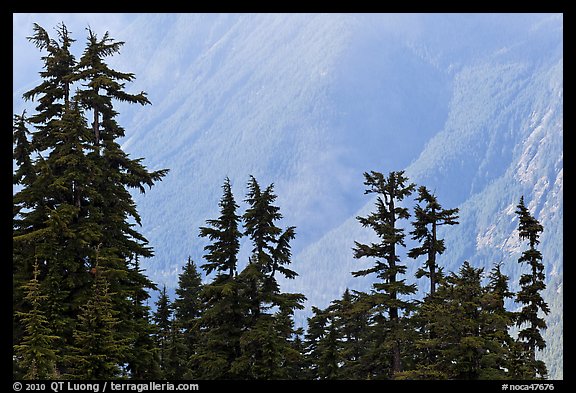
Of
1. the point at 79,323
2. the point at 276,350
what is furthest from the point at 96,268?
the point at 276,350

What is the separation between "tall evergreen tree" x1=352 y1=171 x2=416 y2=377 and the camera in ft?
93.5

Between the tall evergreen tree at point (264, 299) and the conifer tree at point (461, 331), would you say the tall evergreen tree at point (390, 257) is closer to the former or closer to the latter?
the tall evergreen tree at point (264, 299)

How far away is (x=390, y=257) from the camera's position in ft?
96.7

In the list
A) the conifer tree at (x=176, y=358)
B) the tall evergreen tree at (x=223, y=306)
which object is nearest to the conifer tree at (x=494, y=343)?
the tall evergreen tree at (x=223, y=306)

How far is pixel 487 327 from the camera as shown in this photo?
23625 millimetres

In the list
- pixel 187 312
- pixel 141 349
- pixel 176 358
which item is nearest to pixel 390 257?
pixel 141 349

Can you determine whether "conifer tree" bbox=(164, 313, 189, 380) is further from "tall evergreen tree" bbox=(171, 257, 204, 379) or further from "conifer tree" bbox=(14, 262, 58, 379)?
"conifer tree" bbox=(14, 262, 58, 379)

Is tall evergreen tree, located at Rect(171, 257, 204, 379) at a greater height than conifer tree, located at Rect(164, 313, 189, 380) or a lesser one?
greater

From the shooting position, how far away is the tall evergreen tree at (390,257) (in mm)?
28500

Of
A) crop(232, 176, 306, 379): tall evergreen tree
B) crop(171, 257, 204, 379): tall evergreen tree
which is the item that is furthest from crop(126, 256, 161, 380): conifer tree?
crop(171, 257, 204, 379): tall evergreen tree

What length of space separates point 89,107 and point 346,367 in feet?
54.5

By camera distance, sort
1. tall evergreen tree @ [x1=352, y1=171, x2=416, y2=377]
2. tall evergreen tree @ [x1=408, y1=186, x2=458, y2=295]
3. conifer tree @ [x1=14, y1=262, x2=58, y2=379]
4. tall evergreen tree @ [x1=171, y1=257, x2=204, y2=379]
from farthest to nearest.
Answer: tall evergreen tree @ [x1=171, y1=257, x2=204, y2=379], tall evergreen tree @ [x1=408, y1=186, x2=458, y2=295], tall evergreen tree @ [x1=352, y1=171, x2=416, y2=377], conifer tree @ [x1=14, y1=262, x2=58, y2=379]
